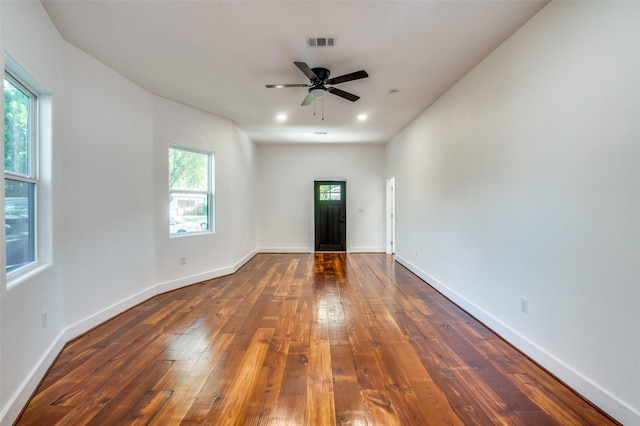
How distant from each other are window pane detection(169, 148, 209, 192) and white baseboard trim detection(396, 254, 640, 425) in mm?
4236

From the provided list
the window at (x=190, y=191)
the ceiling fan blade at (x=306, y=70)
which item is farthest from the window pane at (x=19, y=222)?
the ceiling fan blade at (x=306, y=70)

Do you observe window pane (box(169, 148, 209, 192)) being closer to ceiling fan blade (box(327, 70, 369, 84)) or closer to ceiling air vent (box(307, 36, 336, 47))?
ceiling fan blade (box(327, 70, 369, 84))

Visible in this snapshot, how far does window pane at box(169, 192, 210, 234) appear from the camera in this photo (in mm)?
4227

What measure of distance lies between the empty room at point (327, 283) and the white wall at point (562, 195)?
15 mm

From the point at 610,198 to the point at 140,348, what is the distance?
3623mm

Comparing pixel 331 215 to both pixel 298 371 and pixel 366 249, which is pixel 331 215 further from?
pixel 298 371

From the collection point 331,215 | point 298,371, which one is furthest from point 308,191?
point 298,371

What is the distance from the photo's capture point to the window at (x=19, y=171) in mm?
1882

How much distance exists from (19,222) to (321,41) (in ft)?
9.22

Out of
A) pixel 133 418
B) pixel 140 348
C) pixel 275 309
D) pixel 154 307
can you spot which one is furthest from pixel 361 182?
pixel 133 418

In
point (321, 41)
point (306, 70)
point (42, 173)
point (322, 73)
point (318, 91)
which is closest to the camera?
point (42, 173)

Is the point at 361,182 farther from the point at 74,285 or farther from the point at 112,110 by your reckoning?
the point at 74,285

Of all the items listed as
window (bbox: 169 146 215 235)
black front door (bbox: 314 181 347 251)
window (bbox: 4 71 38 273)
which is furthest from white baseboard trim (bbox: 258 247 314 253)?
window (bbox: 4 71 38 273)

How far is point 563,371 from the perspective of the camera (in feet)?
6.37
